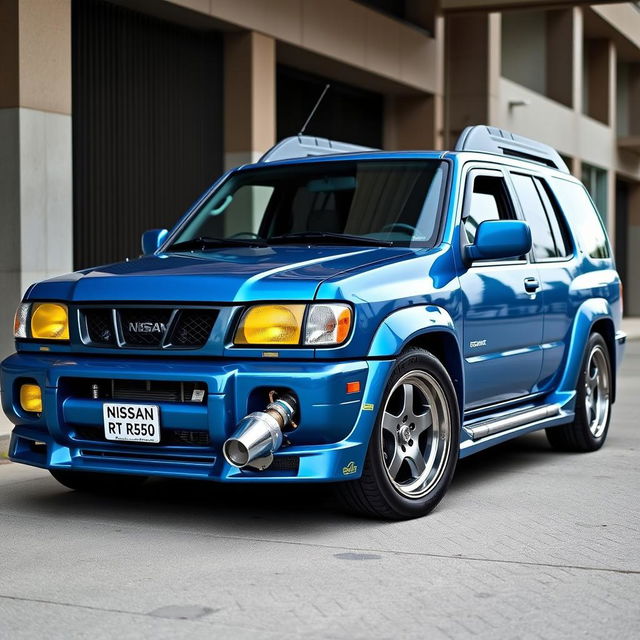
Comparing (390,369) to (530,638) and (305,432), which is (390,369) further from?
(530,638)

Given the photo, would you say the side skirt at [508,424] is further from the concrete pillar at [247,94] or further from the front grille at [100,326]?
the concrete pillar at [247,94]

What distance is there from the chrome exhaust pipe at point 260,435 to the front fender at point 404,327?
484 mm

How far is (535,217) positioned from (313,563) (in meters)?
3.40

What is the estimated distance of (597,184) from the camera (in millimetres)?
34531

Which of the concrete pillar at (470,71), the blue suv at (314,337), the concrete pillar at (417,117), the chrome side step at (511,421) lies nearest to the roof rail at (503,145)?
the blue suv at (314,337)

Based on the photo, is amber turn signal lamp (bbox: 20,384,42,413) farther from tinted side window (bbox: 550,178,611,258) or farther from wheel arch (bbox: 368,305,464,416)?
tinted side window (bbox: 550,178,611,258)

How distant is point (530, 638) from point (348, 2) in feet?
51.6

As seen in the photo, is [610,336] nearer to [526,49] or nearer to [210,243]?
[210,243]

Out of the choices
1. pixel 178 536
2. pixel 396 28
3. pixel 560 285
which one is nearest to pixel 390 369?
pixel 178 536

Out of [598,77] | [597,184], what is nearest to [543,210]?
[597,184]

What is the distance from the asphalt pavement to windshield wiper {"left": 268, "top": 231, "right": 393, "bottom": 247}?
1348 millimetres

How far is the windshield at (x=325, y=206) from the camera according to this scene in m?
6.47

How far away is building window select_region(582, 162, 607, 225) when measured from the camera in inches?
1319

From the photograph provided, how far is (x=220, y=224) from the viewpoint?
6.87 m
